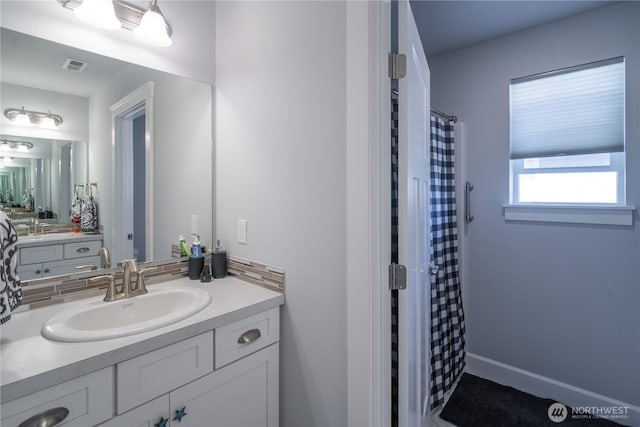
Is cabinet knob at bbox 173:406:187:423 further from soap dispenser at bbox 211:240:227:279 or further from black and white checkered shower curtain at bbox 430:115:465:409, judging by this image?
black and white checkered shower curtain at bbox 430:115:465:409

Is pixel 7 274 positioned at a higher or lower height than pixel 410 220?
lower

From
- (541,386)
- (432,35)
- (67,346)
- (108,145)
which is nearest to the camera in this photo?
(67,346)

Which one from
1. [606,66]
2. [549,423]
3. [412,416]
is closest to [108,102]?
[412,416]

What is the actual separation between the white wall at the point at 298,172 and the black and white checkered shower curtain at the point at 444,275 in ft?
2.90

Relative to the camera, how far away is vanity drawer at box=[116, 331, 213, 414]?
834 mm

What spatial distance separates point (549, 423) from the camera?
1675mm

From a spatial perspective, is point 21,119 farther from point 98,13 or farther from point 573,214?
point 573,214

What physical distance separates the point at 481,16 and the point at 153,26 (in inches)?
71.9

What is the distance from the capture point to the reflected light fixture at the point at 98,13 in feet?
3.64

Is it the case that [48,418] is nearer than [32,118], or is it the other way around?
[48,418]

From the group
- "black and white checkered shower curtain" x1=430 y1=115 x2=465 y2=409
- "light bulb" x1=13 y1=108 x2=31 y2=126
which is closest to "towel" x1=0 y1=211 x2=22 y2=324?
"light bulb" x1=13 y1=108 x2=31 y2=126

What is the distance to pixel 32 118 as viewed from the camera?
1146mm

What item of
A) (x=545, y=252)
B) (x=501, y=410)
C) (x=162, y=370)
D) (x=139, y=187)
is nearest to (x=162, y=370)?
(x=162, y=370)

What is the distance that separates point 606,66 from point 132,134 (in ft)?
8.68
